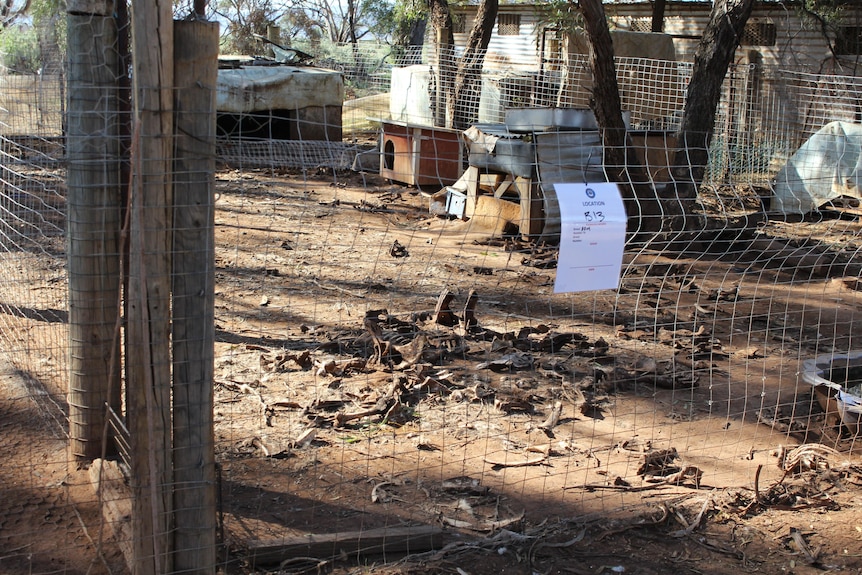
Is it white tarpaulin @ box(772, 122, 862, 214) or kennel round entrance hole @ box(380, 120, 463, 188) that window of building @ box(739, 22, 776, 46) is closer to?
white tarpaulin @ box(772, 122, 862, 214)

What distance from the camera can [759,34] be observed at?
1978cm

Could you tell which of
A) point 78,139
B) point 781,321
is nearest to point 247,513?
point 78,139

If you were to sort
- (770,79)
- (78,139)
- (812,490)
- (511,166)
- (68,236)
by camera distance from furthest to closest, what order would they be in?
1. (770,79)
2. (511,166)
3. (812,490)
4. (68,236)
5. (78,139)

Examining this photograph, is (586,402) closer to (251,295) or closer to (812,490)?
(812,490)

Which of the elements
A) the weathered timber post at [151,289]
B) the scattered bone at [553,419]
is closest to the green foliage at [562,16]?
the scattered bone at [553,419]

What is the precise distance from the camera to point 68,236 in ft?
11.3

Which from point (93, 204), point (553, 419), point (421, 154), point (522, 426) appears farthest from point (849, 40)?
point (93, 204)

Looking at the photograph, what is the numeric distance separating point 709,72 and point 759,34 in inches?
441

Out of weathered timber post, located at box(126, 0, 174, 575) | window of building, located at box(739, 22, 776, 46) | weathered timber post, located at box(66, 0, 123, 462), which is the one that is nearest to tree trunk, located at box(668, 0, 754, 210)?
weathered timber post, located at box(66, 0, 123, 462)

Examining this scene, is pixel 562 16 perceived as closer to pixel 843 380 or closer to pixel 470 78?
pixel 470 78

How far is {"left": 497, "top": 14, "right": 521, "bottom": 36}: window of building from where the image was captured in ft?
85.1

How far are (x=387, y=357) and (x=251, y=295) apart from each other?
2.07m

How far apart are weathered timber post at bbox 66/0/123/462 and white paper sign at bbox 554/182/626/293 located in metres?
1.72

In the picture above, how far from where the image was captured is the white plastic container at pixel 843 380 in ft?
15.4
